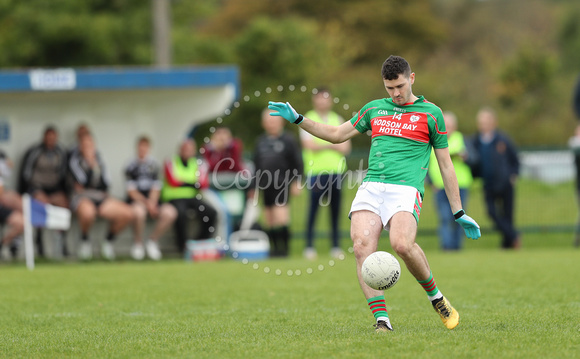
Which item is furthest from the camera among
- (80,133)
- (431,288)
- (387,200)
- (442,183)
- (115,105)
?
(115,105)

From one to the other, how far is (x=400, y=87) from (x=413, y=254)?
1.24 meters

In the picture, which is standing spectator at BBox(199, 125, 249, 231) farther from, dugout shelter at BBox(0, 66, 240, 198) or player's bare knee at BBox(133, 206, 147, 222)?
Result: player's bare knee at BBox(133, 206, 147, 222)

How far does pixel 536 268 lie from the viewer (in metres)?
11.6

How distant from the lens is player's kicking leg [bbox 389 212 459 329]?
6.46m

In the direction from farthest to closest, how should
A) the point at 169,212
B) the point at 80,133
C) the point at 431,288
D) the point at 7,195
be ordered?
the point at 169,212 < the point at 80,133 < the point at 7,195 < the point at 431,288

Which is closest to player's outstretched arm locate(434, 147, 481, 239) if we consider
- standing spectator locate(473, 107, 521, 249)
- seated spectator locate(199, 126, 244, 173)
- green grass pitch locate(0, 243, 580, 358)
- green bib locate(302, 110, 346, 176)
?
green grass pitch locate(0, 243, 580, 358)

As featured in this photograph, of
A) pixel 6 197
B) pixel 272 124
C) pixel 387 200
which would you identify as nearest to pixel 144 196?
pixel 6 197

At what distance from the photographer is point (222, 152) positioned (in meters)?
14.5

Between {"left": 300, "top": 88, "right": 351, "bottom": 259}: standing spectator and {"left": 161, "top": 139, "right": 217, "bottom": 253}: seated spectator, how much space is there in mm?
1894

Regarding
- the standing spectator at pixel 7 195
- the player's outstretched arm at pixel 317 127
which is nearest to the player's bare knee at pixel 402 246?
the player's outstretched arm at pixel 317 127

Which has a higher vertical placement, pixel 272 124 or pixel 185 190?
pixel 272 124

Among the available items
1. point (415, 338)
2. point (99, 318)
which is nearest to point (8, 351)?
point (99, 318)

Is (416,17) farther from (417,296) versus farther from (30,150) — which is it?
Answer: (417,296)

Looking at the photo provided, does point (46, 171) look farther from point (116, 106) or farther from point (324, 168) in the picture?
point (324, 168)
